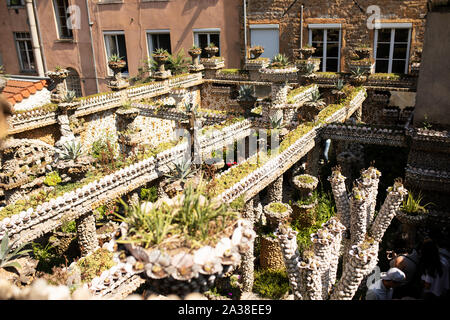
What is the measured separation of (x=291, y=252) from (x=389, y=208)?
8.61 ft

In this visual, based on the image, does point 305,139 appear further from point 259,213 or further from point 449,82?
point 449,82

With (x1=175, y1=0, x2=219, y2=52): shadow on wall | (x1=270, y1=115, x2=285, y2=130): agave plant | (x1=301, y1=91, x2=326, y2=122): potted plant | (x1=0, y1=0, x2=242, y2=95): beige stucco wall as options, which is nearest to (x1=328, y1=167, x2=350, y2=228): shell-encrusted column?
(x1=270, y1=115, x2=285, y2=130): agave plant

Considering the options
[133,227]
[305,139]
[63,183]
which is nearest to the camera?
[133,227]

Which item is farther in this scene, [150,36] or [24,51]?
[24,51]

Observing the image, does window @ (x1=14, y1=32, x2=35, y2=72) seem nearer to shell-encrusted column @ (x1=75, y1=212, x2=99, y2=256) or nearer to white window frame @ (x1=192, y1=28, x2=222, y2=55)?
white window frame @ (x1=192, y1=28, x2=222, y2=55)

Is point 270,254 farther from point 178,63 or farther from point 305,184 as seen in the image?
point 178,63

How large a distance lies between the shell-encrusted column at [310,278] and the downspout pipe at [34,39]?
23.3 metres

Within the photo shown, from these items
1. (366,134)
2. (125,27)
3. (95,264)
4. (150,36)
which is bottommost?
(95,264)

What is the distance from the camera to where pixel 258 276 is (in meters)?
9.02

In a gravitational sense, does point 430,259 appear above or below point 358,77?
below

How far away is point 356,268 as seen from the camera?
222 inches

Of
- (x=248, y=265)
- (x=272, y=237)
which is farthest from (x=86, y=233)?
(x=272, y=237)
